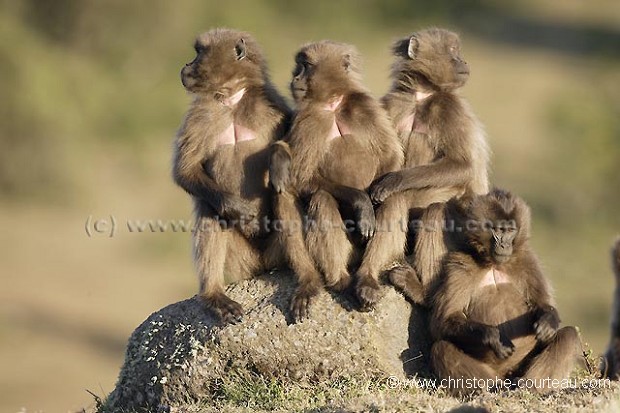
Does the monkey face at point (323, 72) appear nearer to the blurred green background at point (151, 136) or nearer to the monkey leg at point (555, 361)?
the monkey leg at point (555, 361)

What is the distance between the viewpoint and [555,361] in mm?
8195

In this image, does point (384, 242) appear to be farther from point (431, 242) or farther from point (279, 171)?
point (279, 171)

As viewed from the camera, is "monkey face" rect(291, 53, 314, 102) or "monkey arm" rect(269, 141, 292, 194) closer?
"monkey arm" rect(269, 141, 292, 194)

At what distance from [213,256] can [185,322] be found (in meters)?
0.58

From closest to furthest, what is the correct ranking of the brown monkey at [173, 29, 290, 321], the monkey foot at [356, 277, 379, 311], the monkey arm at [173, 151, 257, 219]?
1. the monkey foot at [356, 277, 379, 311]
2. the monkey arm at [173, 151, 257, 219]
3. the brown monkey at [173, 29, 290, 321]

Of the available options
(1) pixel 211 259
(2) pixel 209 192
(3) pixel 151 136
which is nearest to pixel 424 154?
(2) pixel 209 192

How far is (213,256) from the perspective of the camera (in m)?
8.80

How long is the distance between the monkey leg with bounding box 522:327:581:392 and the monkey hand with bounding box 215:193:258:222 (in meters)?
2.39

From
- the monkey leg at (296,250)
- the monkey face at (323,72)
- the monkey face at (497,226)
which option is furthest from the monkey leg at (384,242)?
the monkey face at (323,72)

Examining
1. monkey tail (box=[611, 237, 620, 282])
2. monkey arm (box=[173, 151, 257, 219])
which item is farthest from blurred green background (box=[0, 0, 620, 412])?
monkey arm (box=[173, 151, 257, 219])

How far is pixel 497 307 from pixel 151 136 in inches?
709

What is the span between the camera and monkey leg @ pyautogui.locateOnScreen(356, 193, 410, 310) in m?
8.52

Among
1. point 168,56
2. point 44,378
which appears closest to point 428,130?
point 44,378

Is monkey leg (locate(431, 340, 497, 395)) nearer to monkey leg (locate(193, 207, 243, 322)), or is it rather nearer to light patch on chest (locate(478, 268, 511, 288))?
light patch on chest (locate(478, 268, 511, 288))
